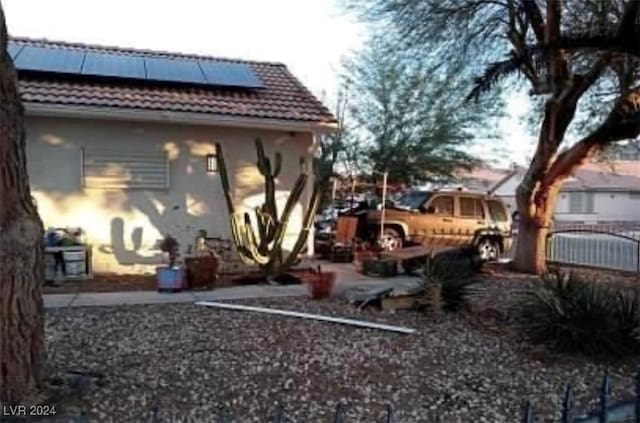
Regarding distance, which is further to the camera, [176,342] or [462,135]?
[462,135]

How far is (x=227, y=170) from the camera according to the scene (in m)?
12.3

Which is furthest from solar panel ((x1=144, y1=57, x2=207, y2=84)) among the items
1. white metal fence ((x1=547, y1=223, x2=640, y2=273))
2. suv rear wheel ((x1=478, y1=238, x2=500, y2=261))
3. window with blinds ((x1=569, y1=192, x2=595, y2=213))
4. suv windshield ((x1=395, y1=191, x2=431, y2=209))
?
window with blinds ((x1=569, y1=192, x2=595, y2=213))

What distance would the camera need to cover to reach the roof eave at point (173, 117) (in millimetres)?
11047

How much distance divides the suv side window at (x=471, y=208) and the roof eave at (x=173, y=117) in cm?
541

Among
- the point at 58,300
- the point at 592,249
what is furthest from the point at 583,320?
the point at 592,249

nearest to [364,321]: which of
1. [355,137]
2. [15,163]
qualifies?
[15,163]

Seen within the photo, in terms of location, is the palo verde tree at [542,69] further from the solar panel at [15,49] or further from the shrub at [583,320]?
the solar panel at [15,49]

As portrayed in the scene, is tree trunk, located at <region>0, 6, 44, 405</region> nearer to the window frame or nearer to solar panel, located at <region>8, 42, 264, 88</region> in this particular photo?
the window frame

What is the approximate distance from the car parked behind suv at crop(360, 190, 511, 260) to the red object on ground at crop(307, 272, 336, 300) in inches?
251

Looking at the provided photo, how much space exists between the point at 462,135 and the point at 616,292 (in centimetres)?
1667

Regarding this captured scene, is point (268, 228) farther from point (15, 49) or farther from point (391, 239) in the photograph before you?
point (15, 49)

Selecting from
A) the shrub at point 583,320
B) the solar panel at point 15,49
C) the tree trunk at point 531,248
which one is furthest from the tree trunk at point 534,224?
the solar panel at point 15,49

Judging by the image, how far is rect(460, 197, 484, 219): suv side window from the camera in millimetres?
16844

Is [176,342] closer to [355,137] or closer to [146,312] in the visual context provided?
[146,312]
